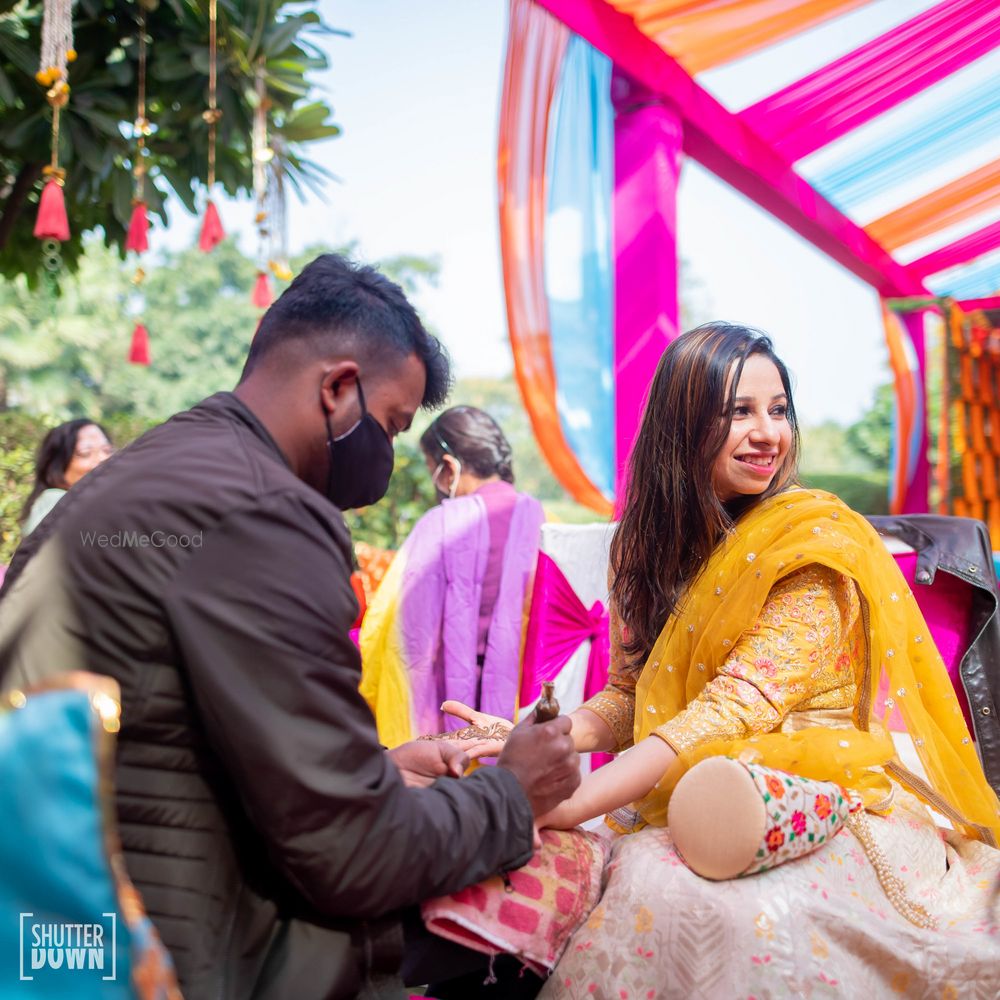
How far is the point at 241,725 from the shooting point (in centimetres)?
107

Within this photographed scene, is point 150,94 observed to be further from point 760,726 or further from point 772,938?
point 772,938

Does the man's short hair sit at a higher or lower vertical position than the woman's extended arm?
higher

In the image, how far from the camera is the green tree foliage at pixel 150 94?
4.29 meters

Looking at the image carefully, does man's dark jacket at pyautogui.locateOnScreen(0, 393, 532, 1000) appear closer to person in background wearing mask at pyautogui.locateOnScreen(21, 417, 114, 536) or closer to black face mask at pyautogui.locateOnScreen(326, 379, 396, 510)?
black face mask at pyautogui.locateOnScreen(326, 379, 396, 510)

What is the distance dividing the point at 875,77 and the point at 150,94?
3695 millimetres

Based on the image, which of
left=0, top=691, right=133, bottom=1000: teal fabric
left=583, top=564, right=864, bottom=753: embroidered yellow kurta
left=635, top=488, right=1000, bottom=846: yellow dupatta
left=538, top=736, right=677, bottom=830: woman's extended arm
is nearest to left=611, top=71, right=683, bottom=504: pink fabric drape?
left=635, top=488, right=1000, bottom=846: yellow dupatta

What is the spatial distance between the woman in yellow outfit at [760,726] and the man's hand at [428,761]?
18 centimetres

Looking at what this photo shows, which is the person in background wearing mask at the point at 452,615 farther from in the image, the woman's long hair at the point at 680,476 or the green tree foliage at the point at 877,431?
the green tree foliage at the point at 877,431

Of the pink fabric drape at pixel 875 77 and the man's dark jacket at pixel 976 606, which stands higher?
the pink fabric drape at pixel 875 77

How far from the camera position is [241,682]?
108 cm

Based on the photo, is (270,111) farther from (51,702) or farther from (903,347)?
(903,347)

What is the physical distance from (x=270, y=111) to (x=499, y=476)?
2.44 m

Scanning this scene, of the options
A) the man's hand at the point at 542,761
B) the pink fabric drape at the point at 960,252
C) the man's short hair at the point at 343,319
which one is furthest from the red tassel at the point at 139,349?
the pink fabric drape at the point at 960,252

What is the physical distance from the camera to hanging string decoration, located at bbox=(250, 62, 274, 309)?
4566 millimetres
